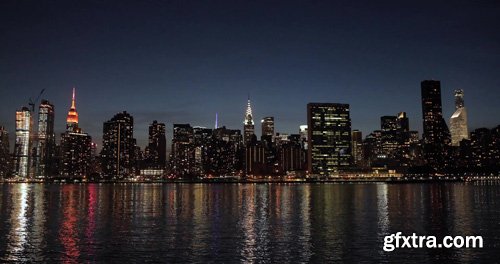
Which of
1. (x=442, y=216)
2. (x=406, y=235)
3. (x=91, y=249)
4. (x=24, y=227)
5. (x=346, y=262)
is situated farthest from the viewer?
(x=442, y=216)

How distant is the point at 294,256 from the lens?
3691 centimetres

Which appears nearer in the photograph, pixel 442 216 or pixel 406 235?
pixel 406 235

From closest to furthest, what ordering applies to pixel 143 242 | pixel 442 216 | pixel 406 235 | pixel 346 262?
pixel 346 262, pixel 143 242, pixel 406 235, pixel 442 216

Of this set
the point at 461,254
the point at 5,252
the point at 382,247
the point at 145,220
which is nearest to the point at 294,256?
the point at 382,247

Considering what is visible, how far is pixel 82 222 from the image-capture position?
6031cm

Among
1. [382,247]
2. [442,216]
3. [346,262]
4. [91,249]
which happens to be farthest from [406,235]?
[91,249]

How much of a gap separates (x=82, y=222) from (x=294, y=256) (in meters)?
33.5

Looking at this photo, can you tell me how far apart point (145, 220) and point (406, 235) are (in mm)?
32467

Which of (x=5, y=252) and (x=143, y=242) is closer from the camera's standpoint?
(x=5, y=252)

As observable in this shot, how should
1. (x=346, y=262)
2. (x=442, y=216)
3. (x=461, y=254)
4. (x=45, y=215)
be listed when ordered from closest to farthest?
(x=346, y=262) < (x=461, y=254) < (x=442, y=216) < (x=45, y=215)

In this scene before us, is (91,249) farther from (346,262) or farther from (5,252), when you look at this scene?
(346,262)

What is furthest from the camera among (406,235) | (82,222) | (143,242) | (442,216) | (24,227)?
(442,216)

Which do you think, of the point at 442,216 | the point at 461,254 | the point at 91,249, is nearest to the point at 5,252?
the point at 91,249

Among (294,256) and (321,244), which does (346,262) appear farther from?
(321,244)
